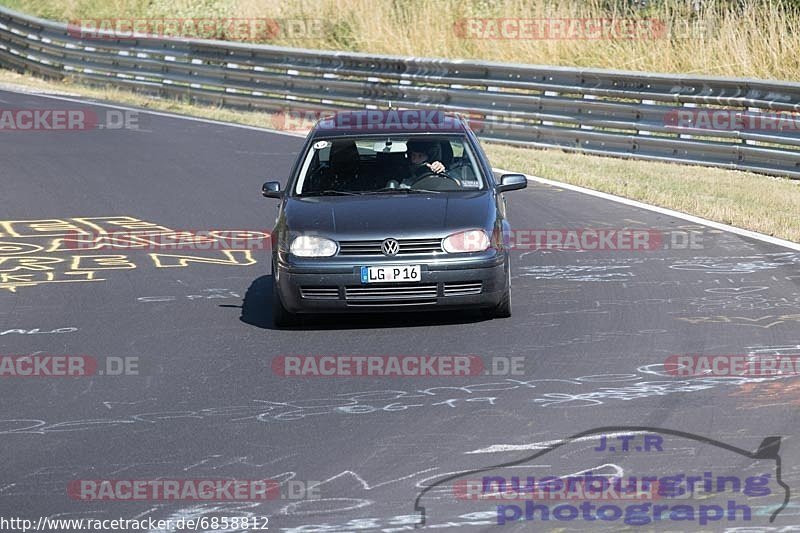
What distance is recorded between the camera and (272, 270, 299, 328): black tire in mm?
10016

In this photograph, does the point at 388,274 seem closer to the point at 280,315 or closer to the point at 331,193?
the point at 280,315

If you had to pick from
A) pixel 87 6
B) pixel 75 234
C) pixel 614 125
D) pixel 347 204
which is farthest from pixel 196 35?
pixel 347 204

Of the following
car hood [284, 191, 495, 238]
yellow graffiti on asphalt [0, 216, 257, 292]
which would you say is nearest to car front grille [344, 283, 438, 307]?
car hood [284, 191, 495, 238]

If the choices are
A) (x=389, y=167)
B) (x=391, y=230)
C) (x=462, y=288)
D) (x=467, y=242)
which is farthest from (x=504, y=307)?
(x=389, y=167)

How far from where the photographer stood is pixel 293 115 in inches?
1024

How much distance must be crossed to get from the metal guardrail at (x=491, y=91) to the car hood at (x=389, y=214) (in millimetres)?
8879

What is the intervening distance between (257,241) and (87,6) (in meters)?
28.7

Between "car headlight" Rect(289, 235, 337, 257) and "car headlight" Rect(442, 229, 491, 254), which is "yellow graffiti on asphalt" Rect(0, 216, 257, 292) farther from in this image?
"car headlight" Rect(442, 229, 491, 254)

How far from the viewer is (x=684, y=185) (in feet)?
57.9

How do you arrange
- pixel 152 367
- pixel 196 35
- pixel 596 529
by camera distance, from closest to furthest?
pixel 596 529, pixel 152 367, pixel 196 35

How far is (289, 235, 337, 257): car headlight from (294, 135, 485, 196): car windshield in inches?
34.2

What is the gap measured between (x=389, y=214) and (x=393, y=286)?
62 cm

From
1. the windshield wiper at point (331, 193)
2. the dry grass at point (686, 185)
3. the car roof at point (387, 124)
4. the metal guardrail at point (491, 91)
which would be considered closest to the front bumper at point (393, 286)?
the windshield wiper at point (331, 193)

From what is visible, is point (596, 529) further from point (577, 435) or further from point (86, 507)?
→ point (86, 507)
